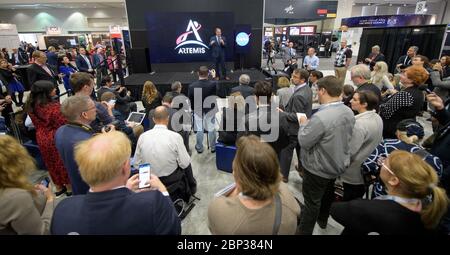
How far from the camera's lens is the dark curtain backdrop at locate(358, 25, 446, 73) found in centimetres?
746

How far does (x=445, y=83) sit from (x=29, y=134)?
6.94 meters

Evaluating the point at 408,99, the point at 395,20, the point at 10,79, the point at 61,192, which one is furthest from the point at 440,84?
the point at 395,20

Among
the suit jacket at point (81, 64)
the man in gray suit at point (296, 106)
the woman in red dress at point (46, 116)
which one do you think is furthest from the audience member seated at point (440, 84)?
the suit jacket at point (81, 64)

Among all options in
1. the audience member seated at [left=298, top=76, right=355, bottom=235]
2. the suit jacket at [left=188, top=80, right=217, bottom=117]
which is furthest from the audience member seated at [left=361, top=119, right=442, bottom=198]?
the suit jacket at [left=188, top=80, right=217, bottom=117]

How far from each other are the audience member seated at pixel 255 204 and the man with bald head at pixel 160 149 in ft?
3.87

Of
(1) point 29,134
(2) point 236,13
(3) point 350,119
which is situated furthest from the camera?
(2) point 236,13

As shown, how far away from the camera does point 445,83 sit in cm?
427

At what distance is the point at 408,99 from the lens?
2510 mm

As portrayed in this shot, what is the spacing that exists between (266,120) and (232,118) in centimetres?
77

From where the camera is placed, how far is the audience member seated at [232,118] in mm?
3113

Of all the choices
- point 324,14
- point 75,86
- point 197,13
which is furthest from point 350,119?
point 324,14

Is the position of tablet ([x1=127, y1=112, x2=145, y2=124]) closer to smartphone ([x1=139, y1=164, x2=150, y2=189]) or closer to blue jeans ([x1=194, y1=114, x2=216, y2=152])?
blue jeans ([x1=194, y1=114, x2=216, y2=152])
